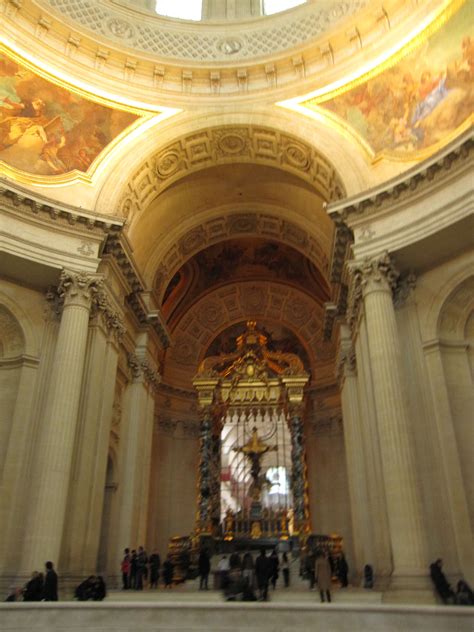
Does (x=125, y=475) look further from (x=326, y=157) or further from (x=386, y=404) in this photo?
(x=326, y=157)

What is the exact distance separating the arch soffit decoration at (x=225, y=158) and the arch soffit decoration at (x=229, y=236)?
2.29 metres

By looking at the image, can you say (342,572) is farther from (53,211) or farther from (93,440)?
(53,211)

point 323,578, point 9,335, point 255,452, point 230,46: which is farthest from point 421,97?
point 255,452

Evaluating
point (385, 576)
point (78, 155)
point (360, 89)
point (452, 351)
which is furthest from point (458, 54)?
point (385, 576)

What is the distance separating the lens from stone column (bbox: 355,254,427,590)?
9.69 m

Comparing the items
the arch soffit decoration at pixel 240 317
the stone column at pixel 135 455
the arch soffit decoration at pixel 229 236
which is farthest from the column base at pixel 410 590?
the arch soffit decoration at pixel 240 317

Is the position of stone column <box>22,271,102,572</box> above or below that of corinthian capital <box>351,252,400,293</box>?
below

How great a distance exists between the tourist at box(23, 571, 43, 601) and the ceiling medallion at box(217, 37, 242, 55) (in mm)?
14675

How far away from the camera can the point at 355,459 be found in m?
15.1

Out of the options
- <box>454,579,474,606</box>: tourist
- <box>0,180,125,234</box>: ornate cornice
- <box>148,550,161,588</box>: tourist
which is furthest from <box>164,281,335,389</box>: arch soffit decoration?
<box>454,579,474,606</box>: tourist

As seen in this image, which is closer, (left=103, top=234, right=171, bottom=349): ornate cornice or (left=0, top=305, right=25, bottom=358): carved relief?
(left=0, top=305, right=25, bottom=358): carved relief

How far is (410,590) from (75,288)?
→ 897cm

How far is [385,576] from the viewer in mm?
10695

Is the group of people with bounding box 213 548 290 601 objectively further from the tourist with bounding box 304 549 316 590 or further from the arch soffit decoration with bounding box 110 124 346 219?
the arch soffit decoration with bounding box 110 124 346 219
